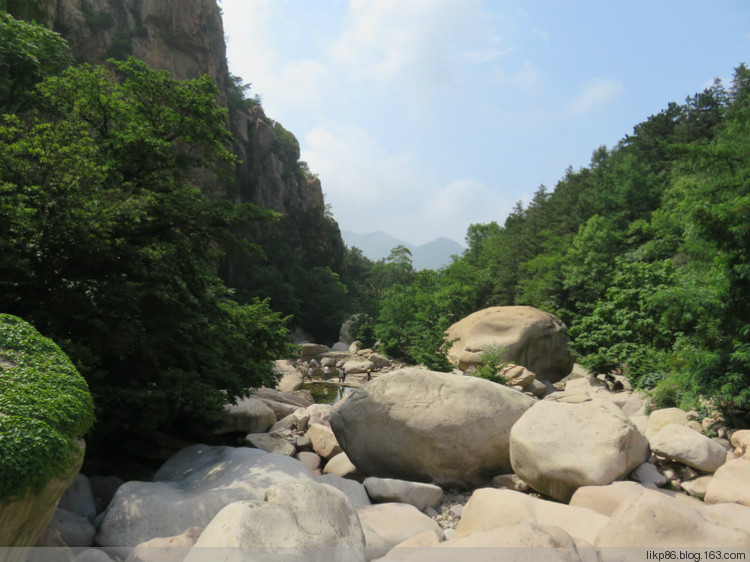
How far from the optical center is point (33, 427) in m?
4.29

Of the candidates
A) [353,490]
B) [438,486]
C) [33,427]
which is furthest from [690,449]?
[33,427]

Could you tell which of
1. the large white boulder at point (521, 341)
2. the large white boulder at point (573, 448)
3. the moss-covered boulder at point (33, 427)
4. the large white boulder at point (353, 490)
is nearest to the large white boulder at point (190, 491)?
the large white boulder at point (353, 490)

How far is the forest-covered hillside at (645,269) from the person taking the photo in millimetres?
8797

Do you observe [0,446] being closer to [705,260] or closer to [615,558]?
[615,558]

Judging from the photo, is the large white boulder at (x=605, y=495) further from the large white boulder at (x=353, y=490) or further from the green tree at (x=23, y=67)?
the green tree at (x=23, y=67)

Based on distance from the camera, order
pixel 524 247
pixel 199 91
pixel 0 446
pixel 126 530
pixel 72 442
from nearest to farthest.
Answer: pixel 0 446
pixel 72 442
pixel 126 530
pixel 199 91
pixel 524 247

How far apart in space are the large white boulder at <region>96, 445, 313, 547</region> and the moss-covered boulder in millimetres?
1348

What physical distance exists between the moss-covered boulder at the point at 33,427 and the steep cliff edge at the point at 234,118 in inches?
1138

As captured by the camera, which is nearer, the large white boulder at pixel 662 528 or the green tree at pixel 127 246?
the large white boulder at pixel 662 528

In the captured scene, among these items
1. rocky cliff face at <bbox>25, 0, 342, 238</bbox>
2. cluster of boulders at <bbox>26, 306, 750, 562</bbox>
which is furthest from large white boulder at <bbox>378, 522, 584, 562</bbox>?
rocky cliff face at <bbox>25, 0, 342, 238</bbox>

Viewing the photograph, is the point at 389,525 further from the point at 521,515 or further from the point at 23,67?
the point at 23,67

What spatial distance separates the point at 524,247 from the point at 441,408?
35.3 m

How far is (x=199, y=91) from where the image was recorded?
10891 millimetres

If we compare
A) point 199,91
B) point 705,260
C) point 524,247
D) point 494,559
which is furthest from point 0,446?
point 524,247
